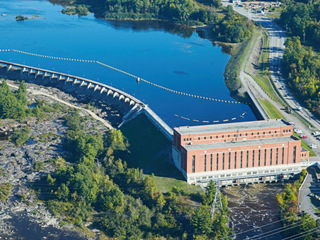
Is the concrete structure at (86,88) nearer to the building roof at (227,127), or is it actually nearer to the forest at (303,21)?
the building roof at (227,127)

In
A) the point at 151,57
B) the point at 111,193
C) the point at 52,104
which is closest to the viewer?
the point at 111,193

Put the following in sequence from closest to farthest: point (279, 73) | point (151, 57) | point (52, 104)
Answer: point (52, 104)
point (279, 73)
point (151, 57)

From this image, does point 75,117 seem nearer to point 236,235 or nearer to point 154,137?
point 154,137

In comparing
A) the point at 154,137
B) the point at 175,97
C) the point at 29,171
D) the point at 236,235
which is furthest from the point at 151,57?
the point at 236,235

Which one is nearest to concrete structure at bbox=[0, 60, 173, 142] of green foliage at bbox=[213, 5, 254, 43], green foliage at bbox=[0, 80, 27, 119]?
green foliage at bbox=[0, 80, 27, 119]

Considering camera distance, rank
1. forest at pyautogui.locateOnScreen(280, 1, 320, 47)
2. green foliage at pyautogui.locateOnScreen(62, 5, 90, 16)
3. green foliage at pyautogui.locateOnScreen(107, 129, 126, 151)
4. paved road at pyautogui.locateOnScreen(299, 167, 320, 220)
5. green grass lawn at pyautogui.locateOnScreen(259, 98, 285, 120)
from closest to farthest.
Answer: paved road at pyautogui.locateOnScreen(299, 167, 320, 220), green foliage at pyautogui.locateOnScreen(107, 129, 126, 151), green grass lawn at pyautogui.locateOnScreen(259, 98, 285, 120), forest at pyautogui.locateOnScreen(280, 1, 320, 47), green foliage at pyautogui.locateOnScreen(62, 5, 90, 16)

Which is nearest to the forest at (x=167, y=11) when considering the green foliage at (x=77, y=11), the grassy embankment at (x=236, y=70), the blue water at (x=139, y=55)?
the green foliage at (x=77, y=11)

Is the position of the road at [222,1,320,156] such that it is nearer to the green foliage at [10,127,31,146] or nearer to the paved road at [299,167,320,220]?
the paved road at [299,167,320,220]
